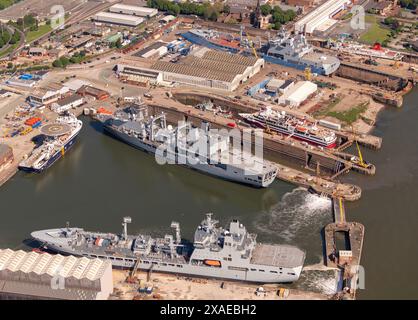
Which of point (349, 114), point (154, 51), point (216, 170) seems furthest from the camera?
point (154, 51)

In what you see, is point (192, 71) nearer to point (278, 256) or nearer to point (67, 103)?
point (67, 103)

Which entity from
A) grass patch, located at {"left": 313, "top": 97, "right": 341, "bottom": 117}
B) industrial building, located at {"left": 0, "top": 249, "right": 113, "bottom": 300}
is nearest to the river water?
industrial building, located at {"left": 0, "top": 249, "right": 113, "bottom": 300}

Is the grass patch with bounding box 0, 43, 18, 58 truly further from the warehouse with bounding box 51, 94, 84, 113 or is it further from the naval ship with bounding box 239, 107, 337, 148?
the naval ship with bounding box 239, 107, 337, 148

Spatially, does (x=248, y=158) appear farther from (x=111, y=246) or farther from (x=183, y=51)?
(x=183, y=51)

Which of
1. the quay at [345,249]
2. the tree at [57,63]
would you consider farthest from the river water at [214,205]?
the tree at [57,63]

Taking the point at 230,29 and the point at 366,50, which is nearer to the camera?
the point at 366,50

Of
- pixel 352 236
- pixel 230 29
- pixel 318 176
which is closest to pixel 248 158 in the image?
pixel 318 176

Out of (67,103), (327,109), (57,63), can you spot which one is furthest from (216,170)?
(57,63)
